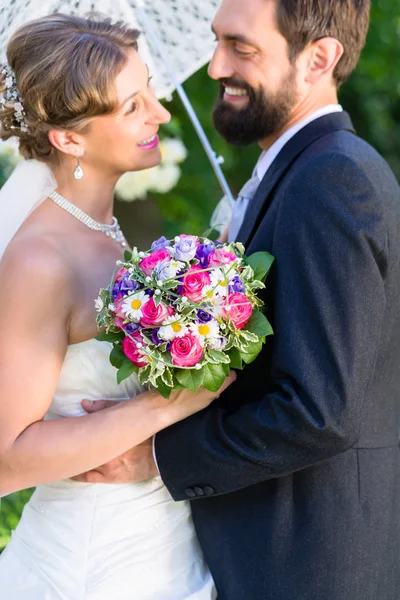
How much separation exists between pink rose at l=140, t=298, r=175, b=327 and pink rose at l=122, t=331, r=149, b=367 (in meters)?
0.08

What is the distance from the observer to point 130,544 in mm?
2648

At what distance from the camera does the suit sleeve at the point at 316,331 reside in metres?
2.26

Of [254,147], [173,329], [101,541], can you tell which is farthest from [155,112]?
[254,147]

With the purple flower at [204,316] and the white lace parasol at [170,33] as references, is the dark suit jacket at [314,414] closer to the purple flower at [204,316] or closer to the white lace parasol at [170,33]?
the purple flower at [204,316]

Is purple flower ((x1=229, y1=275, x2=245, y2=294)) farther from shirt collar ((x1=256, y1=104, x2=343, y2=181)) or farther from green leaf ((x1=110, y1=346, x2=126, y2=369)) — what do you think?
shirt collar ((x1=256, y1=104, x2=343, y2=181))

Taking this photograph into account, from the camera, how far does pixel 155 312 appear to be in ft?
7.06

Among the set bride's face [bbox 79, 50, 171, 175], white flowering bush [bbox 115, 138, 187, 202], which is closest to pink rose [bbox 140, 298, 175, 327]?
bride's face [bbox 79, 50, 171, 175]

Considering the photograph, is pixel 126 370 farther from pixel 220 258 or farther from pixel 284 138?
pixel 284 138

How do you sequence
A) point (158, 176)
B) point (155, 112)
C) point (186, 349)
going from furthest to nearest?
point (158, 176)
point (155, 112)
point (186, 349)

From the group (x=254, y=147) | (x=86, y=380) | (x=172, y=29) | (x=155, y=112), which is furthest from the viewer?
(x=254, y=147)

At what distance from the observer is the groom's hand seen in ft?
8.60

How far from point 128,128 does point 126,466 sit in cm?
121

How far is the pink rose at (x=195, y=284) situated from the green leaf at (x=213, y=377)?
21 cm

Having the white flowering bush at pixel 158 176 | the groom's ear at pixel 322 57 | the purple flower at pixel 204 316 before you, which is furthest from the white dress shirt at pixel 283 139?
the white flowering bush at pixel 158 176
